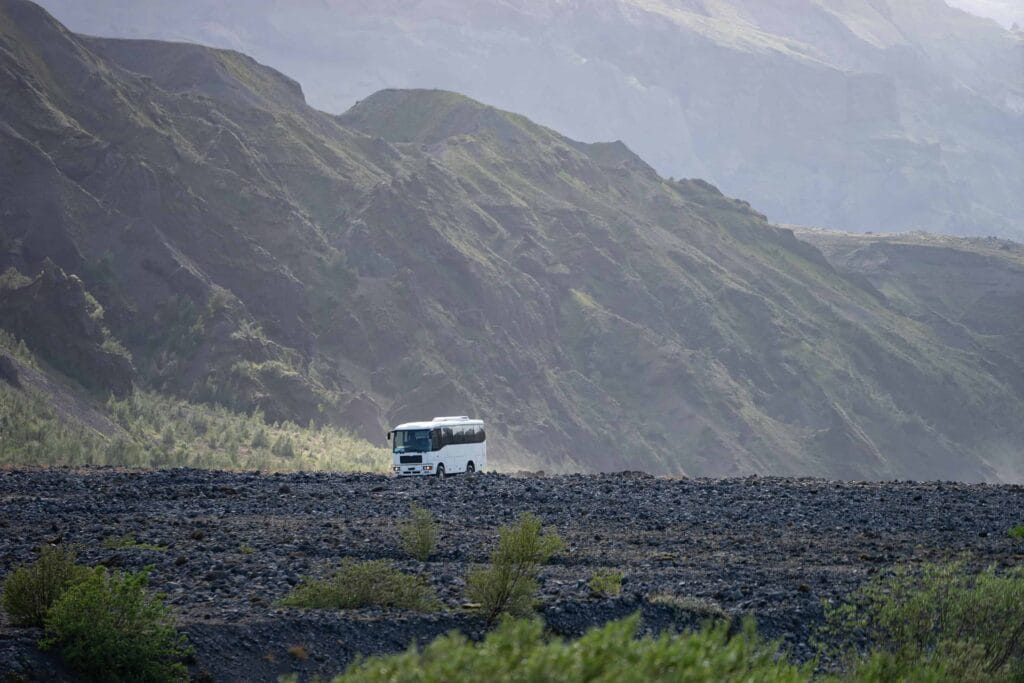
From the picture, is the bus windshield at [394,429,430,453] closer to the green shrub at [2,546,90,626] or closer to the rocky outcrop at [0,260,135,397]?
the rocky outcrop at [0,260,135,397]

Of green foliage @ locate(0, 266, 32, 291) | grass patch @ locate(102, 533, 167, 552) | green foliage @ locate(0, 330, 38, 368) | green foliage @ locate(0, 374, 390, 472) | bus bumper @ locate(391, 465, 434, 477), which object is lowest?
green foliage @ locate(0, 374, 390, 472)

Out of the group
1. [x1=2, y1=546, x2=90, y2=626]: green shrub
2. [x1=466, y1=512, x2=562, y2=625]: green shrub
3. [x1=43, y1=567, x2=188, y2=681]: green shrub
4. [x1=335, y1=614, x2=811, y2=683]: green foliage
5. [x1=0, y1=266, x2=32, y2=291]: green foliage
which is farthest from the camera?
[x1=0, y1=266, x2=32, y2=291]: green foliage

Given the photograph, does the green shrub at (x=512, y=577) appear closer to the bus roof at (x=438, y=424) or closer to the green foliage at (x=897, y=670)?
the green foliage at (x=897, y=670)

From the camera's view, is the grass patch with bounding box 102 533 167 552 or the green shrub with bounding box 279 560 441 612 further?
the grass patch with bounding box 102 533 167 552

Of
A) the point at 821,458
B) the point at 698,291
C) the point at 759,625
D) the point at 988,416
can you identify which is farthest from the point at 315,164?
the point at 759,625

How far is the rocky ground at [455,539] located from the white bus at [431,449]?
15.1 feet

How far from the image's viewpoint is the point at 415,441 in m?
46.5

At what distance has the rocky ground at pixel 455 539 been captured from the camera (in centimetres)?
1802

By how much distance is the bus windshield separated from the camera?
152 ft

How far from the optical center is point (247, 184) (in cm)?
9294

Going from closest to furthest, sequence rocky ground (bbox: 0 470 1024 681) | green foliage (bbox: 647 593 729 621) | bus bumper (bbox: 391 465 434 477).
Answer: rocky ground (bbox: 0 470 1024 681), green foliage (bbox: 647 593 729 621), bus bumper (bbox: 391 465 434 477)

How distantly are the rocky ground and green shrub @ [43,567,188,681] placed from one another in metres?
0.34

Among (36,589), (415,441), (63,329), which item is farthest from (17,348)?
(36,589)

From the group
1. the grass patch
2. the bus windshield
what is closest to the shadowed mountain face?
the bus windshield
